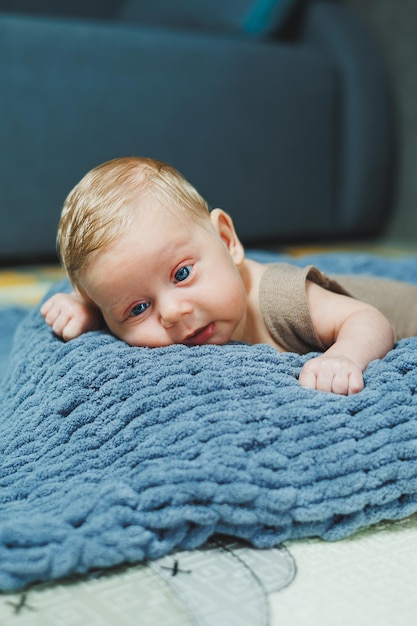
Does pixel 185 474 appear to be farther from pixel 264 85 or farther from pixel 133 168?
pixel 264 85

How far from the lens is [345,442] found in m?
0.60

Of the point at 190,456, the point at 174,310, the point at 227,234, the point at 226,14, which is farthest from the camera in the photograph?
the point at 226,14

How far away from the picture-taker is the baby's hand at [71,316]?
0.82 m

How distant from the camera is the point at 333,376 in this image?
0.66m

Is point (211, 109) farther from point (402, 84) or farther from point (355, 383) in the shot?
point (355, 383)

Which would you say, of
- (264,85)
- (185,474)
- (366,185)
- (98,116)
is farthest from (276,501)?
(366,185)

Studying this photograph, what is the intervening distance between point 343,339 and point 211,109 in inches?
54.4

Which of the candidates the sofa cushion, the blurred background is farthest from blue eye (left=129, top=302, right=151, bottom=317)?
the blurred background

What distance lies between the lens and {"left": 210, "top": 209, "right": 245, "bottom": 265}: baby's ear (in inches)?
31.8

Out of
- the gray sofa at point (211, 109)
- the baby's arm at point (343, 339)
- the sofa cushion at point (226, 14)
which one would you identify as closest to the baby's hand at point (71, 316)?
the baby's arm at point (343, 339)

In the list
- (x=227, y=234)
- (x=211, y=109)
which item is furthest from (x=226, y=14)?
(x=227, y=234)

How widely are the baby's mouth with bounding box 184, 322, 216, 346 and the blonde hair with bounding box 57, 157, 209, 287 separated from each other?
0.12 metres

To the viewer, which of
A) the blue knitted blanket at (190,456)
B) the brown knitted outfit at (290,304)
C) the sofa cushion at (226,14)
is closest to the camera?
the blue knitted blanket at (190,456)

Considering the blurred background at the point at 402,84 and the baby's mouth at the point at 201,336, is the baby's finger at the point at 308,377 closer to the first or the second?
the baby's mouth at the point at 201,336
